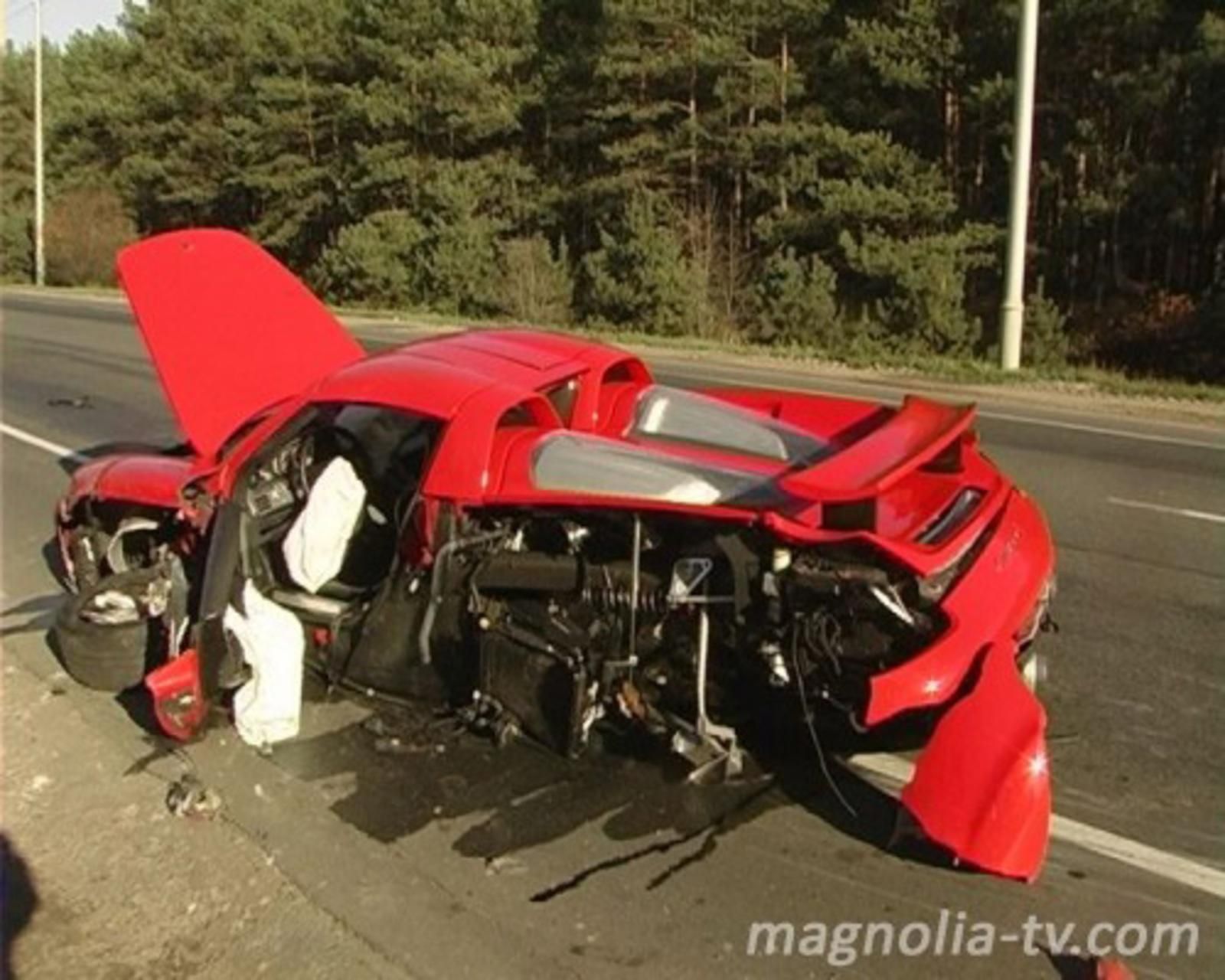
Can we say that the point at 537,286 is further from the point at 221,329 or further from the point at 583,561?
the point at 583,561

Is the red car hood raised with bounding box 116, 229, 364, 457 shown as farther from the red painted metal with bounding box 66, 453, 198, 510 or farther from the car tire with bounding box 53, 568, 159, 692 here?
the car tire with bounding box 53, 568, 159, 692

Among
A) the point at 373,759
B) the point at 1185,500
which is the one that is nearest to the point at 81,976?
the point at 373,759

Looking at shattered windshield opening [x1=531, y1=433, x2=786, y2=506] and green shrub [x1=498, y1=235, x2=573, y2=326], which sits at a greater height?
green shrub [x1=498, y1=235, x2=573, y2=326]

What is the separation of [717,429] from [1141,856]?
203 cm

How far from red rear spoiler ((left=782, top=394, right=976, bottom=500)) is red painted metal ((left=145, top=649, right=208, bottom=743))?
7.19 ft

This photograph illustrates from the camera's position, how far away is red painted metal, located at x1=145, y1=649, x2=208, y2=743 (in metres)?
4.51

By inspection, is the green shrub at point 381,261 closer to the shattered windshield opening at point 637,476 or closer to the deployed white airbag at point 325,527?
the deployed white airbag at point 325,527

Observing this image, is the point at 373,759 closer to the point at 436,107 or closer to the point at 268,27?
the point at 436,107

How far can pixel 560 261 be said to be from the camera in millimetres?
32375

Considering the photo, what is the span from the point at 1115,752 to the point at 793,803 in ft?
3.89

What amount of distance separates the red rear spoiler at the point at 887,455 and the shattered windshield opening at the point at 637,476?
7.4 inches

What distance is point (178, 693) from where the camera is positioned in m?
4.53

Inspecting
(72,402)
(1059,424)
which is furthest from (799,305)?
(72,402)
